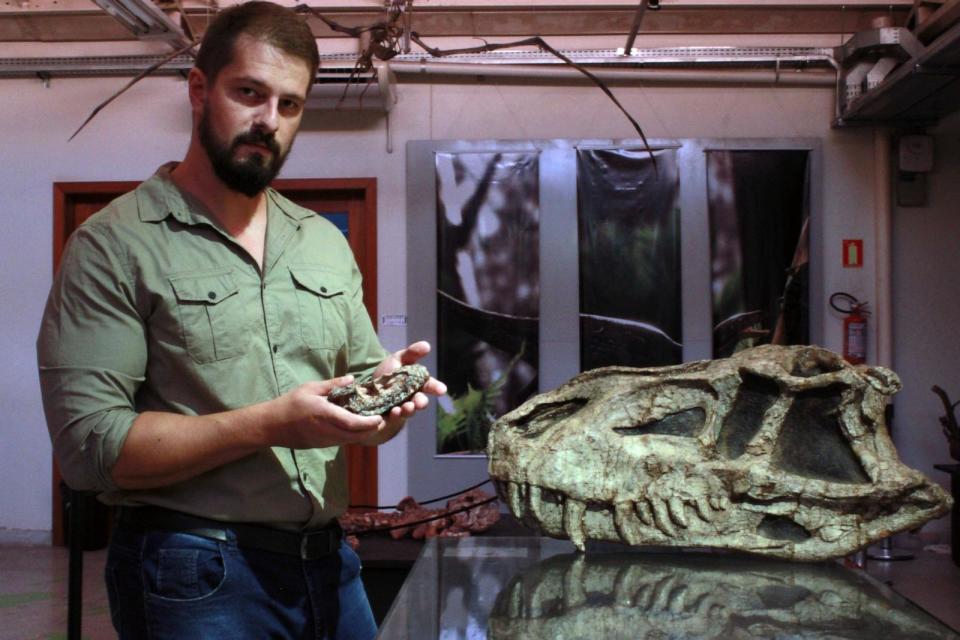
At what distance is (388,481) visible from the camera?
21.0 feet

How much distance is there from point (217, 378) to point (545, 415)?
47.3 inches

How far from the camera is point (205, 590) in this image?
191cm

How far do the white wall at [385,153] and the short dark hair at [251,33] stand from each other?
14.3ft

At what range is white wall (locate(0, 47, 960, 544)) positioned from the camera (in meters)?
6.35

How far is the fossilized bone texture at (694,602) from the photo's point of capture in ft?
6.89

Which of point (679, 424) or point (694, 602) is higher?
point (679, 424)

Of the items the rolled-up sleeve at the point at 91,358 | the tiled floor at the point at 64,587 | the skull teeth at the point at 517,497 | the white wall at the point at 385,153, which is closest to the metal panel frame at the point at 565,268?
the white wall at the point at 385,153

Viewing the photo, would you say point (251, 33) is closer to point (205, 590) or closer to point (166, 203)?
point (166, 203)

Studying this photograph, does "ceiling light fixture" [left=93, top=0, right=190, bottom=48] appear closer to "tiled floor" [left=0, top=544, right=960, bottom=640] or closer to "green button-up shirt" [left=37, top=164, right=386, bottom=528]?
"tiled floor" [left=0, top=544, right=960, bottom=640]

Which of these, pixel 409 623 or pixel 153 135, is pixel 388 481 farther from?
pixel 409 623

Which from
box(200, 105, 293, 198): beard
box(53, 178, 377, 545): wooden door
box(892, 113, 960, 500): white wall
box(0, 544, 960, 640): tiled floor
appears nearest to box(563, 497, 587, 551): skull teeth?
box(200, 105, 293, 198): beard

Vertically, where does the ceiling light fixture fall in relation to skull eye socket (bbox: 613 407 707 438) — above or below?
above

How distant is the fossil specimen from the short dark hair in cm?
73

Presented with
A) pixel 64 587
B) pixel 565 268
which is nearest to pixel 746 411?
pixel 565 268
